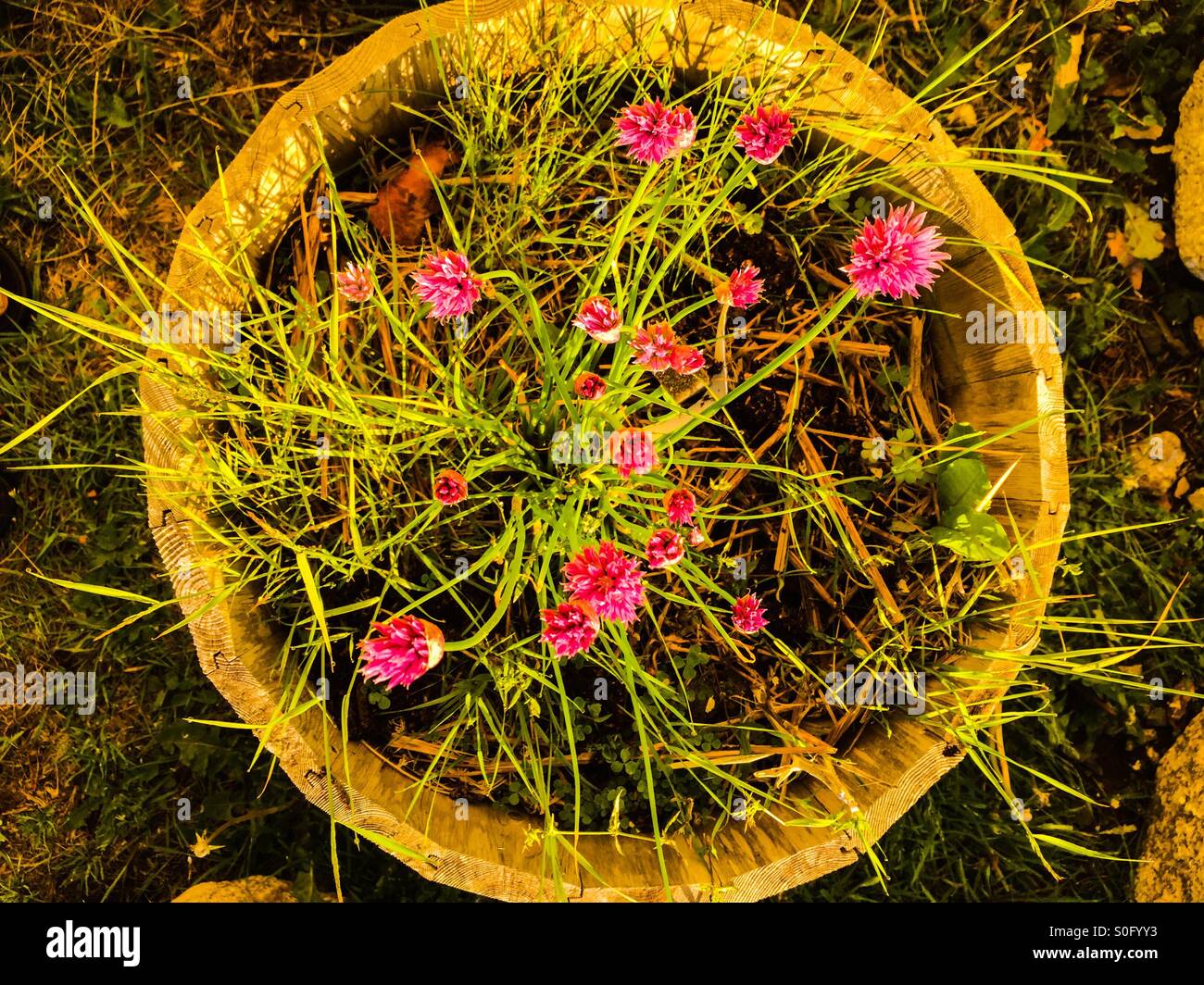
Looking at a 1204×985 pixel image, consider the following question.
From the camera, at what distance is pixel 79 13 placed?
130cm

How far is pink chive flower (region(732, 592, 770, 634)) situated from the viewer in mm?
919

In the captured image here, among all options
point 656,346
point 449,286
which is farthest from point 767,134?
point 449,286

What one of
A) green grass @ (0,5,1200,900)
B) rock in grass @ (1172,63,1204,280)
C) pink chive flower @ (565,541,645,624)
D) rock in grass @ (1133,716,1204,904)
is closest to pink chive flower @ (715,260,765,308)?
pink chive flower @ (565,541,645,624)

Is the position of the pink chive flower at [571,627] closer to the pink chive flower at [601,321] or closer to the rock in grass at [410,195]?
the pink chive flower at [601,321]

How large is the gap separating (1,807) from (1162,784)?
1772mm

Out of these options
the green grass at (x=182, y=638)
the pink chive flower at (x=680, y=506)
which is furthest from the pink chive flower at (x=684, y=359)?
the green grass at (x=182, y=638)

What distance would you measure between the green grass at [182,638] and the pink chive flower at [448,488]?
2.29 ft

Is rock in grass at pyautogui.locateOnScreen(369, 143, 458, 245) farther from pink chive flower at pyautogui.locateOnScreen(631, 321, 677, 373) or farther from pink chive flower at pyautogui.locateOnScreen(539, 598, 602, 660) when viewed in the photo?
pink chive flower at pyautogui.locateOnScreen(539, 598, 602, 660)

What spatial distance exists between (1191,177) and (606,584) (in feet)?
3.88

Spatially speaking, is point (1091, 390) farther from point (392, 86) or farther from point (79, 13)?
point (79, 13)

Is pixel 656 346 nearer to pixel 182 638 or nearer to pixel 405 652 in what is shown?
pixel 405 652

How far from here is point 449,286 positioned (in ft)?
2.55

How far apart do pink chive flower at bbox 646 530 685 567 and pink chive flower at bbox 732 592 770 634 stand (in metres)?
0.11

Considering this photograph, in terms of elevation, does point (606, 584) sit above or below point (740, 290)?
below
